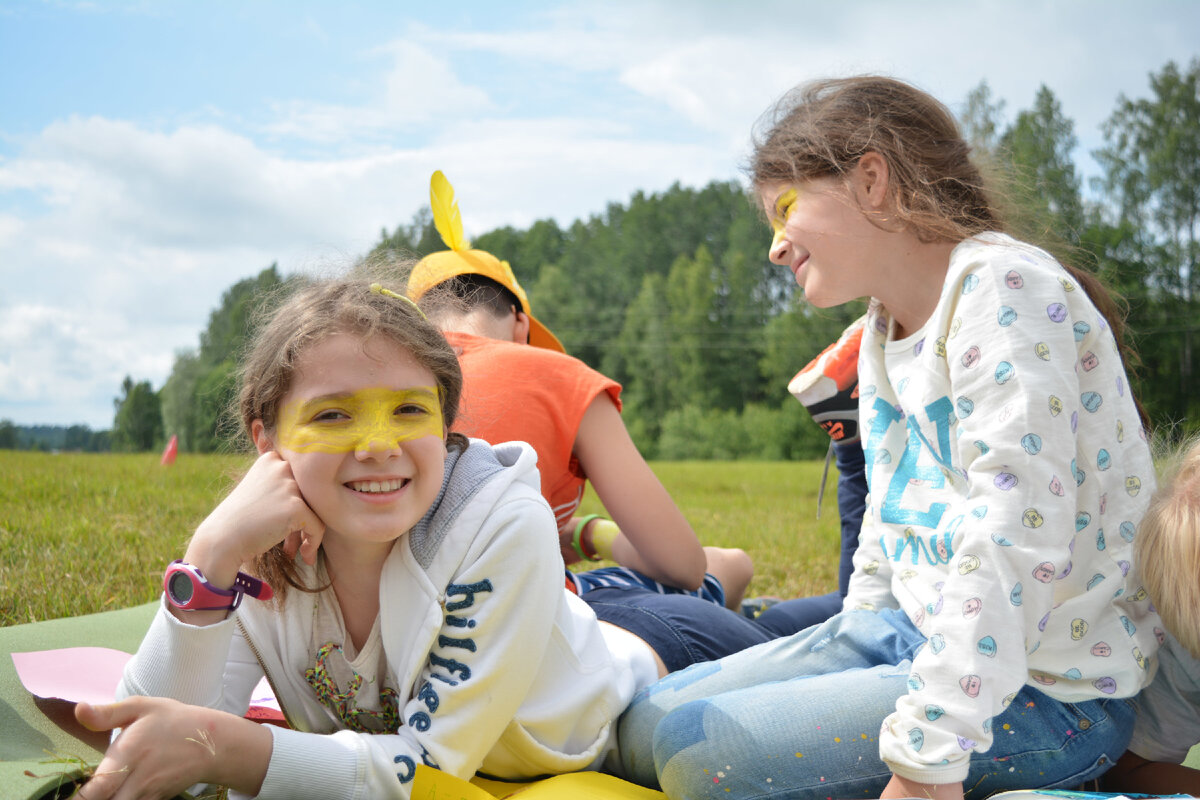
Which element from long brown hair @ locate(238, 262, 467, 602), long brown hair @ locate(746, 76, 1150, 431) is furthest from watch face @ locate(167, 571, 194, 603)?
long brown hair @ locate(746, 76, 1150, 431)

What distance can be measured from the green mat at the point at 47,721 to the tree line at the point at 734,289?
2.45 ft

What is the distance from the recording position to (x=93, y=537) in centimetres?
424

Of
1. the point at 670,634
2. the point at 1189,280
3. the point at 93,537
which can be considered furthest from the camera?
the point at 1189,280

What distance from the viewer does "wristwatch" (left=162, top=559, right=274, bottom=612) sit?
6.00 ft

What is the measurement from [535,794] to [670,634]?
0.71 m

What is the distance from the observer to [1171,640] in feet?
6.78

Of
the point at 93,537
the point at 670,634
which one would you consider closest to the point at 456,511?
the point at 670,634

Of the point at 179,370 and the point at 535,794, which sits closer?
the point at 535,794

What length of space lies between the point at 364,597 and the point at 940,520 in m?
1.26

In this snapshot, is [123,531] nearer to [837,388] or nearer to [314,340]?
[314,340]

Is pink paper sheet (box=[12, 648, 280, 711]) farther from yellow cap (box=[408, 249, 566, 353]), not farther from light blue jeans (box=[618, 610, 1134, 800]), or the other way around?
yellow cap (box=[408, 249, 566, 353])

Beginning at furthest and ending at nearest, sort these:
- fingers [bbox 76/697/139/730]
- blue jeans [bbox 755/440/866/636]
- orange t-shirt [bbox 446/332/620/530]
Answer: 1. blue jeans [bbox 755/440/866/636]
2. orange t-shirt [bbox 446/332/620/530]
3. fingers [bbox 76/697/139/730]

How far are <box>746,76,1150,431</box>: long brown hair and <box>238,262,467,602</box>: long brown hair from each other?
1037 millimetres

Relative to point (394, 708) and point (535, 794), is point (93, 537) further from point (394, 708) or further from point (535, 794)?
point (535, 794)
